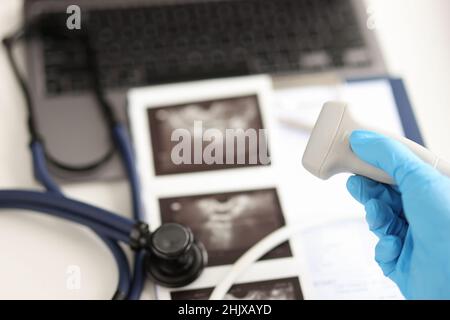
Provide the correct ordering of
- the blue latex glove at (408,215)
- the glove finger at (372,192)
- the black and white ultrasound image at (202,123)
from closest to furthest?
the blue latex glove at (408,215), the glove finger at (372,192), the black and white ultrasound image at (202,123)

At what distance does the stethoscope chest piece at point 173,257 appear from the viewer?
2.10ft

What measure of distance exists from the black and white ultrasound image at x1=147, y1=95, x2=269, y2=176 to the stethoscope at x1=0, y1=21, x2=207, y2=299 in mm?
46

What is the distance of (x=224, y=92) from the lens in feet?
2.65

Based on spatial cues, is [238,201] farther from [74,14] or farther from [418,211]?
[74,14]

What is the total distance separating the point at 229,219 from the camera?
722mm

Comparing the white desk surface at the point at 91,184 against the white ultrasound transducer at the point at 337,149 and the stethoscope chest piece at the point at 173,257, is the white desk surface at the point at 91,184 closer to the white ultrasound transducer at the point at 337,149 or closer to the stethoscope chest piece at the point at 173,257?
the stethoscope chest piece at the point at 173,257

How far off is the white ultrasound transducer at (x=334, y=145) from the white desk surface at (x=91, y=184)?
0.79 feet

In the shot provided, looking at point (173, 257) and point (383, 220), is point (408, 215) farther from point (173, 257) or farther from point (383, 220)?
point (173, 257)

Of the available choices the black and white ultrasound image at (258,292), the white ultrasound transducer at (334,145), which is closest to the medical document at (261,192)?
the black and white ultrasound image at (258,292)

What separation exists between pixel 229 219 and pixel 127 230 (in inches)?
5.2

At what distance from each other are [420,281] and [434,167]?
11 cm

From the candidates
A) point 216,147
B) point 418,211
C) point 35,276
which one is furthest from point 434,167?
point 35,276

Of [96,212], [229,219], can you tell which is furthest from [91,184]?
[229,219]

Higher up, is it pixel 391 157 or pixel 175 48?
pixel 175 48
